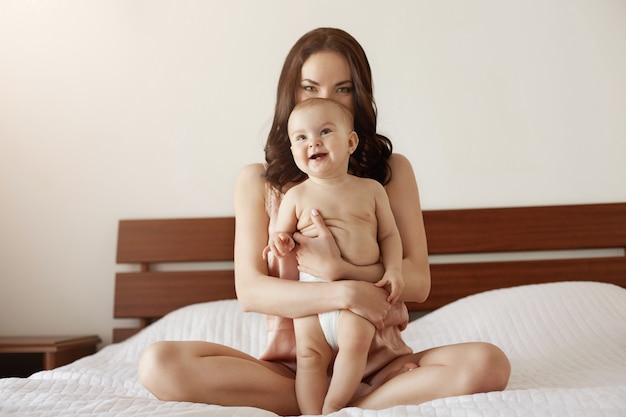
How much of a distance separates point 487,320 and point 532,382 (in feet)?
1.68

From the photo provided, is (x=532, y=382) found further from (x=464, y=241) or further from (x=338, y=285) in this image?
(x=464, y=241)

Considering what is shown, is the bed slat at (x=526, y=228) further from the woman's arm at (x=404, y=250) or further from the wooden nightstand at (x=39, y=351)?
the wooden nightstand at (x=39, y=351)

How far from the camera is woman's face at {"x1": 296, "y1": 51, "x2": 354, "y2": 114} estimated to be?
5.25ft

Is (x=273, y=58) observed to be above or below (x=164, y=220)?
above

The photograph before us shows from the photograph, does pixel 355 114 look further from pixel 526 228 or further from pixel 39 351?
pixel 39 351

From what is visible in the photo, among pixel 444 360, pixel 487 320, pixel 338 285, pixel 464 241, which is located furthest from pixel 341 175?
pixel 464 241

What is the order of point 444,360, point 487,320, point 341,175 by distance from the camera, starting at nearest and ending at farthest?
point 444,360 < point 341,175 < point 487,320

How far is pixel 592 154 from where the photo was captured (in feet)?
8.71

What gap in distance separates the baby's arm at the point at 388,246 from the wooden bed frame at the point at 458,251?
4.04ft

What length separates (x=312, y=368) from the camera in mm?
1306

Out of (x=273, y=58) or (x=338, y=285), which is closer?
(x=338, y=285)

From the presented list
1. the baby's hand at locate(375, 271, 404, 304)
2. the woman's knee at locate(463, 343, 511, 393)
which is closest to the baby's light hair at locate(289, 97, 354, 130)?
the baby's hand at locate(375, 271, 404, 304)

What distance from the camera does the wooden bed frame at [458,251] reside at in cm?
258

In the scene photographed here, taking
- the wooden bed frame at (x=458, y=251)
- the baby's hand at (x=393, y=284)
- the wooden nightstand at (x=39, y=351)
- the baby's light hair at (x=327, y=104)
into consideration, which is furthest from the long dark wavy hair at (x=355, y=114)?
the wooden nightstand at (x=39, y=351)
